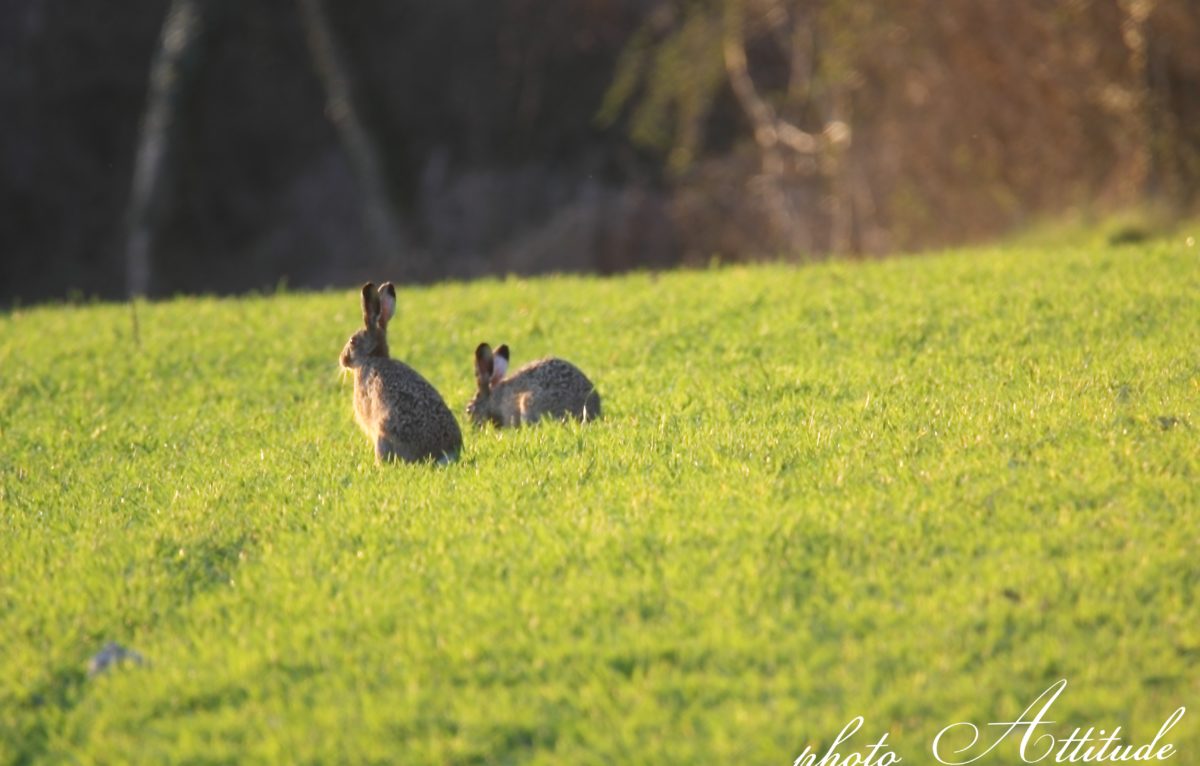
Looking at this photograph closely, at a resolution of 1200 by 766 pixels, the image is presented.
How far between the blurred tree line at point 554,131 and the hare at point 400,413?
534 inches

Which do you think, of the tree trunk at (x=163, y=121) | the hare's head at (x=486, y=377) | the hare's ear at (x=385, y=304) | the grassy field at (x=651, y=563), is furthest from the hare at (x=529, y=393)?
the tree trunk at (x=163, y=121)

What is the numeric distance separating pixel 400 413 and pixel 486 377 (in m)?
1.69

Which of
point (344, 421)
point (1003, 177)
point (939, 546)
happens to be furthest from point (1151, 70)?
point (939, 546)

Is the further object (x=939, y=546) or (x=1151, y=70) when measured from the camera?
(x=1151, y=70)

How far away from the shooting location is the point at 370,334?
984 centimetres

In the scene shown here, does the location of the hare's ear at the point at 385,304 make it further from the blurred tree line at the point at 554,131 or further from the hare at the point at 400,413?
the blurred tree line at the point at 554,131

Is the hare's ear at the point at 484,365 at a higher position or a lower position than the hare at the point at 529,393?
higher

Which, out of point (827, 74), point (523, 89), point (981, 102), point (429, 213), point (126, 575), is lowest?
point (126, 575)

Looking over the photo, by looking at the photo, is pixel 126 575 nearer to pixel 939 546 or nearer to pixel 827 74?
pixel 939 546

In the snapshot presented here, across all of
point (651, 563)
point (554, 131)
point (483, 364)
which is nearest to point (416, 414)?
point (483, 364)

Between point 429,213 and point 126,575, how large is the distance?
89.3 feet

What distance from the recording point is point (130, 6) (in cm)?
3478

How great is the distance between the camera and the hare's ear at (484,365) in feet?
34.9

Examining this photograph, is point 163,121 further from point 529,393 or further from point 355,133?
point 529,393
